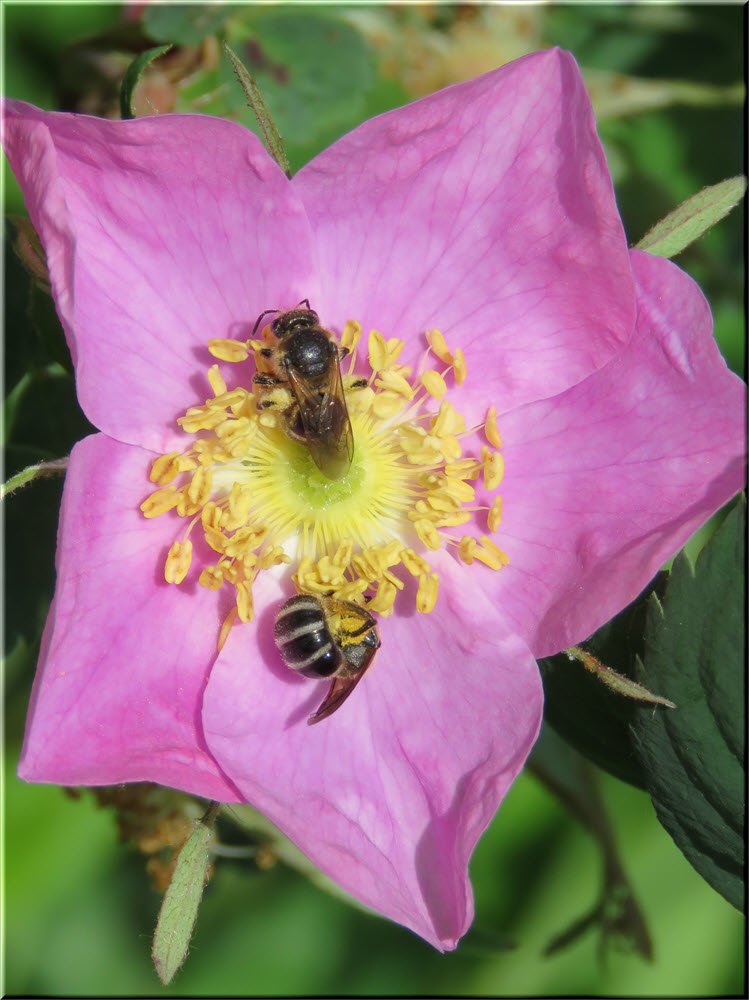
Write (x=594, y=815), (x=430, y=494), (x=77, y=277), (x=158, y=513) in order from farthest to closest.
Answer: (x=594, y=815), (x=430, y=494), (x=158, y=513), (x=77, y=277)

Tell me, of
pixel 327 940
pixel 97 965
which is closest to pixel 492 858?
pixel 327 940

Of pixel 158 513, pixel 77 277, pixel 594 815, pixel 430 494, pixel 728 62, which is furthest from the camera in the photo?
pixel 728 62

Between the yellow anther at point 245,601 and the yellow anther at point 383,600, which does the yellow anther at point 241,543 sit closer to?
the yellow anther at point 245,601

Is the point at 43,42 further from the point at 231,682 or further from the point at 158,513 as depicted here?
the point at 231,682

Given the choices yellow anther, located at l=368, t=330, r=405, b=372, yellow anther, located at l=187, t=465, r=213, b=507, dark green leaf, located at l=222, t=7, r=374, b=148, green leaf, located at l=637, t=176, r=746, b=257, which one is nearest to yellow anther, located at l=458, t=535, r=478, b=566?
yellow anther, located at l=368, t=330, r=405, b=372

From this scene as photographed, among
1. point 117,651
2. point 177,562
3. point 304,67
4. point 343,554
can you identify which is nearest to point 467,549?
point 343,554

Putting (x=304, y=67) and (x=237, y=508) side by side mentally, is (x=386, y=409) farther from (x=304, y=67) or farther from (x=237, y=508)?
(x=304, y=67)
